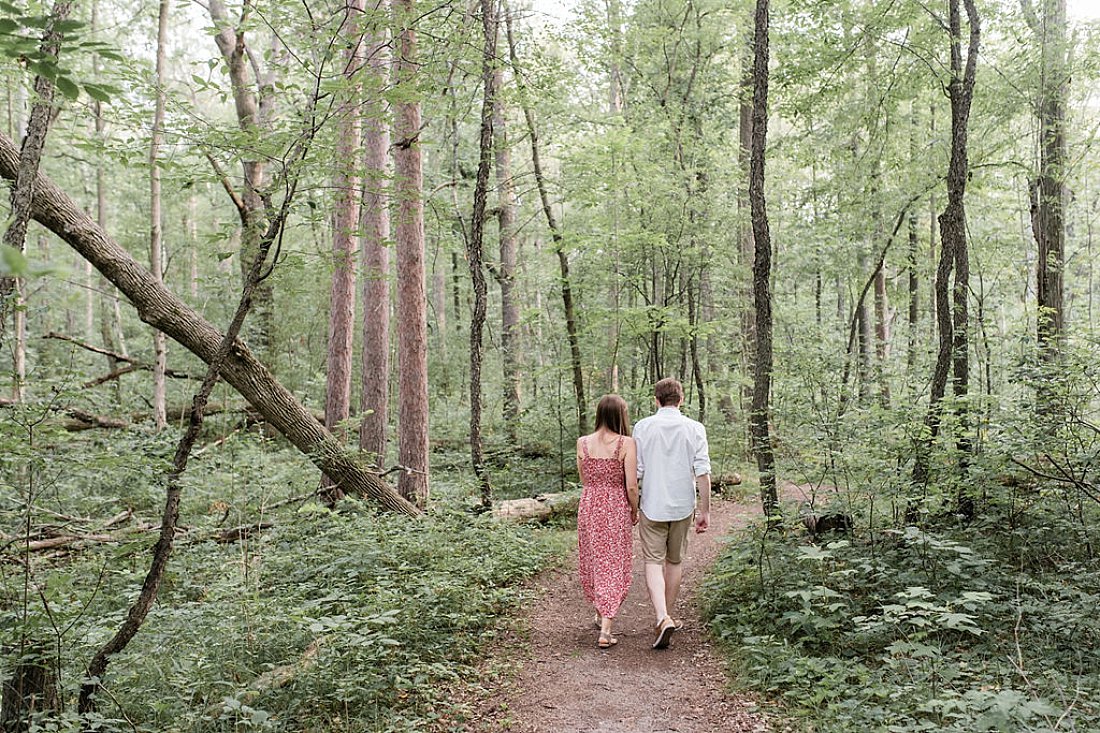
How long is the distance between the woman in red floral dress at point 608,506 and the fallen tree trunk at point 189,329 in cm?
344

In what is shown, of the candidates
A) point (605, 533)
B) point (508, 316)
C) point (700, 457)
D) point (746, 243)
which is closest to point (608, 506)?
point (605, 533)

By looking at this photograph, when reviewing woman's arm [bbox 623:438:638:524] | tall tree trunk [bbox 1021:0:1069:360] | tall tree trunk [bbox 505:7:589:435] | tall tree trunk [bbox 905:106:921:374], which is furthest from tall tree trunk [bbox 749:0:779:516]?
tall tree trunk [bbox 905:106:921:374]

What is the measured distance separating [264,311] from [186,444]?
11969 mm

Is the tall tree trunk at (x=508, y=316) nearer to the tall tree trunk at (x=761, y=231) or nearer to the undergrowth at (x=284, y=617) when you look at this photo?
the undergrowth at (x=284, y=617)

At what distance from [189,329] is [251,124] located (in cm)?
277

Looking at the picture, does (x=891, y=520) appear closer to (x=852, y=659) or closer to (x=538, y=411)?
(x=852, y=659)

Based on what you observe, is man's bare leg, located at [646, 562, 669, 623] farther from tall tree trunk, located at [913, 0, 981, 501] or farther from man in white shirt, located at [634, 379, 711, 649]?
tall tree trunk, located at [913, 0, 981, 501]

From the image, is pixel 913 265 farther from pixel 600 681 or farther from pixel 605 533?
pixel 600 681

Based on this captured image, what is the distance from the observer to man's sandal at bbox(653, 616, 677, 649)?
225 inches

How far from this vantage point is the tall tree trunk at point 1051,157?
10070mm

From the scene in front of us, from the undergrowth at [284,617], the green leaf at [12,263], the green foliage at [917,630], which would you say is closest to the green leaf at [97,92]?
the green leaf at [12,263]

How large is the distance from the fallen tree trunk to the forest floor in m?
3.00

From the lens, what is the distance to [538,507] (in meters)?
10.5

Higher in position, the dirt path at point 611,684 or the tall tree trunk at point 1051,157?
the tall tree trunk at point 1051,157
